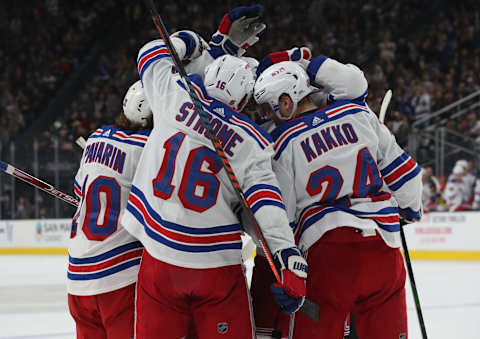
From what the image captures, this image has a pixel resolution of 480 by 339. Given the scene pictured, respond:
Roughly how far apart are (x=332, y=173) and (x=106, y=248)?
0.78 metres

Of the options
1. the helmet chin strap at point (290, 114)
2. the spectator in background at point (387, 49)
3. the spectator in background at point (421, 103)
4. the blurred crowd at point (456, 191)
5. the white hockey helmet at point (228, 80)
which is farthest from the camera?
the spectator in background at point (387, 49)

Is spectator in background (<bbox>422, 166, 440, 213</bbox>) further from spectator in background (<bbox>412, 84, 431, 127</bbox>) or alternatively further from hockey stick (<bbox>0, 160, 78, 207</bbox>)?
hockey stick (<bbox>0, 160, 78, 207</bbox>)

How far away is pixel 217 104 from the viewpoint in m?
2.08

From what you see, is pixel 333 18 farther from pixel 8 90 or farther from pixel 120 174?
pixel 120 174

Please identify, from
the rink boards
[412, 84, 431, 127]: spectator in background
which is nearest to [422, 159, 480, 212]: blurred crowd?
the rink boards

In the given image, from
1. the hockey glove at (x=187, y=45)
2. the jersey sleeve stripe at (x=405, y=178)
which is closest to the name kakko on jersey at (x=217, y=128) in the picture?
the hockey glove at (x=187, y=45)

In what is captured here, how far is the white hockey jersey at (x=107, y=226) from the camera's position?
2.32 meters

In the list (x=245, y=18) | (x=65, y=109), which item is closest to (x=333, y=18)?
(x=65, y=109)

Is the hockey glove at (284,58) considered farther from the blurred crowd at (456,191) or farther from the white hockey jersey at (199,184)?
the blurred crowd at (456,191)

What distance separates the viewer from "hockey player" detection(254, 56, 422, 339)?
2.12 meters

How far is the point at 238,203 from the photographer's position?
2.12m

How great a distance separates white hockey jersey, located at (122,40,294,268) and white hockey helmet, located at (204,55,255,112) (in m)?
0.04

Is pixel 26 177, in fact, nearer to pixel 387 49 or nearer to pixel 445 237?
pixel 445 237

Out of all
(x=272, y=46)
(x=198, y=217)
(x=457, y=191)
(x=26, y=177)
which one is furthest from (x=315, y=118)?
(x=272, y=46)
